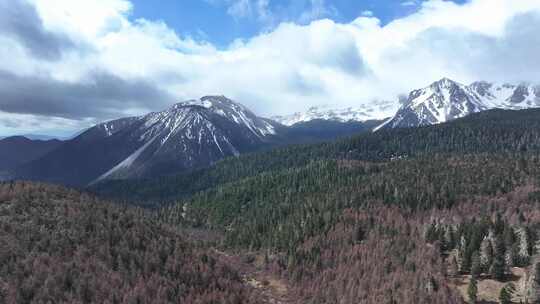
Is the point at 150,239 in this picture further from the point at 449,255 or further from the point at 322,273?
the point at 449,255

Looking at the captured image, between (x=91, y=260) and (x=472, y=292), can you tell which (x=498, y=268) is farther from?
(x=91, y=260)

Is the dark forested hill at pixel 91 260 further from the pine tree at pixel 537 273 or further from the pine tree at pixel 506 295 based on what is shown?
the pine tree at pixel 537 273

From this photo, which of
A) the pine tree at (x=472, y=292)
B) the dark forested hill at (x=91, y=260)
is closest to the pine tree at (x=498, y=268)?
the pine tree at (x=472, y=292)

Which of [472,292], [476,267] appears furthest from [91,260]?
[476,267]

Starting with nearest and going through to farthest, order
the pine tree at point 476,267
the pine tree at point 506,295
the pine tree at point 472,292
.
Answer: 1. the pine tree at point 506,295
2. the pine tree at point 472,292
3. the pine tree at point 476,267

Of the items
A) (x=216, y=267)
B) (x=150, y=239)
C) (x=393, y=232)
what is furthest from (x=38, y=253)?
(x=393, y=232)

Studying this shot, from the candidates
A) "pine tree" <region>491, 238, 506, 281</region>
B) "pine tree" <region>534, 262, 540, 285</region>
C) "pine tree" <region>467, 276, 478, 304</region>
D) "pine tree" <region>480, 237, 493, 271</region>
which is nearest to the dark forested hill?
"pine tree" <region>467, 276, 478, 304</region>

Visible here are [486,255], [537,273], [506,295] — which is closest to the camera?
[537,273]

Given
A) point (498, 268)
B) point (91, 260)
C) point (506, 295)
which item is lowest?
point (91, 260)
